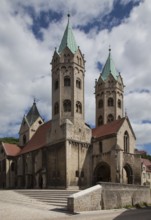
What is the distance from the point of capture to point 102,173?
154ft

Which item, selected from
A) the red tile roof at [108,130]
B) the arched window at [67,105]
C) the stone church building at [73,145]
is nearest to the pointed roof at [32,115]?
the stone church building at [73,145]

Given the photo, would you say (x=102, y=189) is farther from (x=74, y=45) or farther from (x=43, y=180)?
(x=74, y=45)

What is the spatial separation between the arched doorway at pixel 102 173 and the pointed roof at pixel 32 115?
22.7 meters

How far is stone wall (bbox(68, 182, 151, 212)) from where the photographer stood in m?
24.3

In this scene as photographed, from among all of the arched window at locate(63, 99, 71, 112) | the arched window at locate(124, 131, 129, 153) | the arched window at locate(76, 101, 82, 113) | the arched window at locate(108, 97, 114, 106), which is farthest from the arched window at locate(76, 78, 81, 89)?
the arched window at locate(108, 97, 114, 106)

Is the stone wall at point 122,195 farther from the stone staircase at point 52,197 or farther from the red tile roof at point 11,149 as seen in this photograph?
the red tile roof at point 11,149

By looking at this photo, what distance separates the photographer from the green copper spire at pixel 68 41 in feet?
164

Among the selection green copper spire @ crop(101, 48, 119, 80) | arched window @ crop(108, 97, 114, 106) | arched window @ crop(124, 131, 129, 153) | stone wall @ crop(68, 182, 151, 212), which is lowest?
stone wall @ crop(68, 182, 151, 212)

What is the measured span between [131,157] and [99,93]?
65.8 feet

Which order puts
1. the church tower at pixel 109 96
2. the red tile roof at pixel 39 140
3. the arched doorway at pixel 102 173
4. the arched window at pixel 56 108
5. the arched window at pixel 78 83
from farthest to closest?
the church tower at pixel 109 96, the red tile roof at pixel 39 140, the arched window at pixel 78 83, the arched window at pixel 56 108, the arched doorway at pixel 102 173

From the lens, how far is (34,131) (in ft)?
211

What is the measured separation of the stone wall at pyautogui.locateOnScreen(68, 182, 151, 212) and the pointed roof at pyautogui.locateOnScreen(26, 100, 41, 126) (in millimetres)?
35995

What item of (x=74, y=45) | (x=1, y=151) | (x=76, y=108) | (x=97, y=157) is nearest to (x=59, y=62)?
(x=74, y=45)

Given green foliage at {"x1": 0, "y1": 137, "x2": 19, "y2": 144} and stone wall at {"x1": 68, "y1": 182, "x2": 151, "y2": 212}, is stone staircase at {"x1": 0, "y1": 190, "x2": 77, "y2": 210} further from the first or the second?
green foliage at {"x1": 0, "y1": 137, "x2": 19, "y2": 144}
